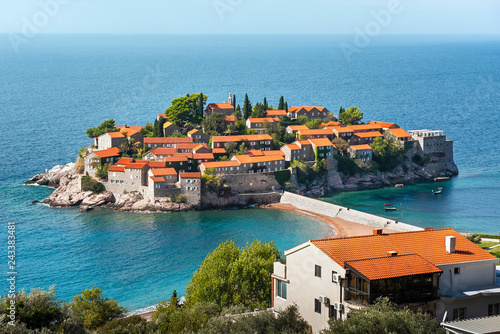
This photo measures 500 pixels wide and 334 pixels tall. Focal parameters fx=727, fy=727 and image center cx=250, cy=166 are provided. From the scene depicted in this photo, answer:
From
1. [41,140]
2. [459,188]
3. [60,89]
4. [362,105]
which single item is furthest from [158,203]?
[60,89]

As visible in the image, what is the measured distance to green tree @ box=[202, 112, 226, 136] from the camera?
8807cm

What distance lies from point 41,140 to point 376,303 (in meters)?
97.5

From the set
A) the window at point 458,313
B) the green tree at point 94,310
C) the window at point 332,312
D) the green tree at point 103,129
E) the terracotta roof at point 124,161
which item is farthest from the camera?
the green tree at point 103,129

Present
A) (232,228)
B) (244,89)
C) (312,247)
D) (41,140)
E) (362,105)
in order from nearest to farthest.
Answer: (312,247), (232,228), (41,140), (362,105), (244,89)

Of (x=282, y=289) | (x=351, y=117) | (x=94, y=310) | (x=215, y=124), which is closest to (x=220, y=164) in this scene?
(x=215, y=124)

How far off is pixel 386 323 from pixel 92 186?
59158 mm

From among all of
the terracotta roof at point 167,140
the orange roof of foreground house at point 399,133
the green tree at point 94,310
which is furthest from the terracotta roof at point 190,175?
the green tree at point 94,310

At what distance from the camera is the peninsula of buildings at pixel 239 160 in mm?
76562

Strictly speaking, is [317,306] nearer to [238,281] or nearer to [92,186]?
[238,281]

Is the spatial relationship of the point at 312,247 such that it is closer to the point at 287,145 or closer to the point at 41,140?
the point at 287,145

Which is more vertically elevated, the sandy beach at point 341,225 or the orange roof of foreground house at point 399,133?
the orange roof of foreground house at point 399,133

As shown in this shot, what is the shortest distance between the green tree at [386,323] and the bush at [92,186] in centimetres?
5708

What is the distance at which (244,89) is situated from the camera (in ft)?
585

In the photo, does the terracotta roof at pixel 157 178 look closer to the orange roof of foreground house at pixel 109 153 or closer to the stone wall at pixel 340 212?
the orange roof of foreground house at pixel 109 153
